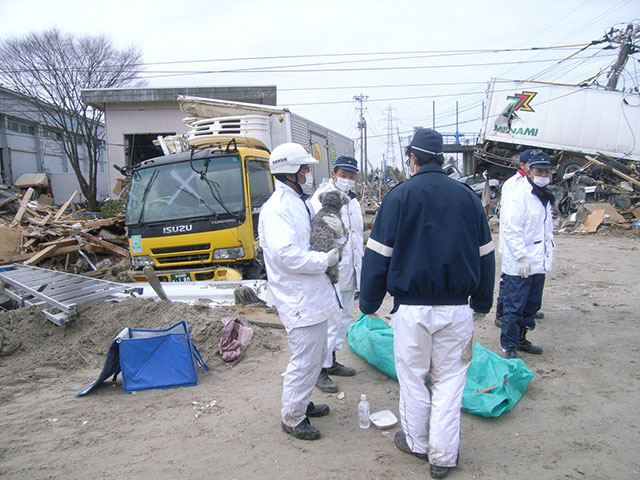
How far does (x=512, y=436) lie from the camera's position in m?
2.88

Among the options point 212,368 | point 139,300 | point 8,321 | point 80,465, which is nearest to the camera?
point 80,465

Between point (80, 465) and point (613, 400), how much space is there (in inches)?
149

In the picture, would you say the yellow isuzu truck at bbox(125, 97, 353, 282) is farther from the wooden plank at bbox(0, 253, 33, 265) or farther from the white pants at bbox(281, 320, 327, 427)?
the wooden plank at bbox(0, 253, 33, 265)

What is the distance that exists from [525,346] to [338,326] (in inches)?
78.7

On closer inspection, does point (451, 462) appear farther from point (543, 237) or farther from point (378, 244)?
point (543, 237)

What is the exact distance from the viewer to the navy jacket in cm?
238

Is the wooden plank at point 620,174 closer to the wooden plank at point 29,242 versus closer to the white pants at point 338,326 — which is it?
the white pants at point 338,326

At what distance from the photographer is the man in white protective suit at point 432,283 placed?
7.86ft

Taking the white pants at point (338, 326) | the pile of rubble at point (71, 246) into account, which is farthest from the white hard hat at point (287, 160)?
the pile of rubble at point (71, 246)

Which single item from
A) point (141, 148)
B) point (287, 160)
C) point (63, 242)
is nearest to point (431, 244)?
point (287, 160)

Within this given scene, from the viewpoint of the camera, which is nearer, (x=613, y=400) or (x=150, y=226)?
(x=613, y=400)

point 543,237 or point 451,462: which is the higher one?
point 543,237

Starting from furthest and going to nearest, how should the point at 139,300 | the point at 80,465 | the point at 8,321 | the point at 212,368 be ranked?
the point at 139,300 < the point at 8,321 < the point at 212,368 < the point at 80,465

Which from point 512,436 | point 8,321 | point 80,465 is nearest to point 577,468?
point 512,436
